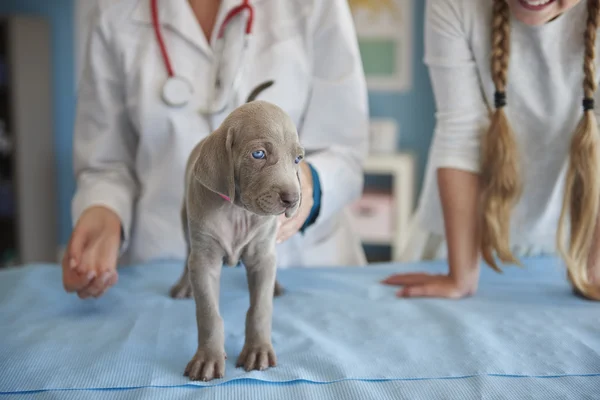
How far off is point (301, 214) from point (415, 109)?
2.71 metres

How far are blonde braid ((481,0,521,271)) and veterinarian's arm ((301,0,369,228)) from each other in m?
0.27

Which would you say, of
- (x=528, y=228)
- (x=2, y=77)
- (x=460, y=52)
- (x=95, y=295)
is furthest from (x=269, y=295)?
(x=2, y=77)

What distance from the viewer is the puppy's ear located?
60cm

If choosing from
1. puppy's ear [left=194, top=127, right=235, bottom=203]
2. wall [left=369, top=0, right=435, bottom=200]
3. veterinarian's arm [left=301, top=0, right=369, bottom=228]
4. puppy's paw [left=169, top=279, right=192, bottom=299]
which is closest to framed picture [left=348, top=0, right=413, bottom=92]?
wall [left=369, top=0, right=435, bottom=200]

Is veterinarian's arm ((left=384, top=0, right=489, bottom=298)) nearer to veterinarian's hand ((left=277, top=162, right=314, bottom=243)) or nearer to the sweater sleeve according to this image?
the sweater sleeve

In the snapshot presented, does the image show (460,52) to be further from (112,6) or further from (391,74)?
(391,74)

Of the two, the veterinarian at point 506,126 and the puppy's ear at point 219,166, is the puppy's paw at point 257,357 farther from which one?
the veterinarian at point 506,126

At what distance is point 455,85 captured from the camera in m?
0.97

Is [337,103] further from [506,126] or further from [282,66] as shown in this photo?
Answer: [506,126]

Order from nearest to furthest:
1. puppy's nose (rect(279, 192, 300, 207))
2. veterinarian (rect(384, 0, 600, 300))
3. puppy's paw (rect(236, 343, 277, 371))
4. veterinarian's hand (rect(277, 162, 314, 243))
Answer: puppy's nose (rect(279, 192, 300, 207)), puppy's paw (rect(236, 343, 277, 371)), veterinarian's hand (rect(277, 162, 314, 243)), veterinarian (rect(384, 0, 600, 300))

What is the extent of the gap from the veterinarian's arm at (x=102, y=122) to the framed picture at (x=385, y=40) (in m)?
2.44

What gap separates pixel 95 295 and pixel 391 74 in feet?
9.23

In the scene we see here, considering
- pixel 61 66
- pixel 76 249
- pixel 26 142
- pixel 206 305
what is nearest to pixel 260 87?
pixel 206 305

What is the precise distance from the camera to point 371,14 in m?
3.38
